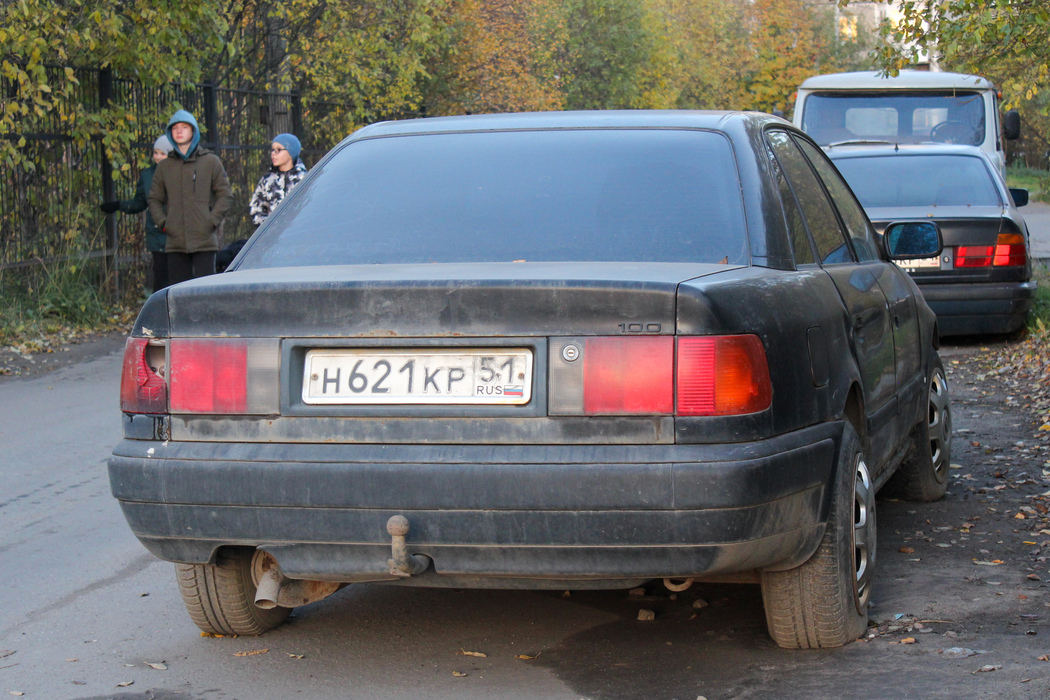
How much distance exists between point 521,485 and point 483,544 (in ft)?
0.62

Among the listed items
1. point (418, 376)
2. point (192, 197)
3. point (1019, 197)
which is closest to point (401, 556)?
point (418, 376)

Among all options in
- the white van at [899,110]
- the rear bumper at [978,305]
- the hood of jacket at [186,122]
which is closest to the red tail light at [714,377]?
the rear bumper at [978,305]

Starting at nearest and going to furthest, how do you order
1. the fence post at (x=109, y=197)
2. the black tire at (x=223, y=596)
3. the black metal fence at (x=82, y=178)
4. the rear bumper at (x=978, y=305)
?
the black tire at (x=223, y=596), the rear bumper at (x=978, y=305), the black metal fence at (x=82, y=178), the fence post at (x=109, y=197)

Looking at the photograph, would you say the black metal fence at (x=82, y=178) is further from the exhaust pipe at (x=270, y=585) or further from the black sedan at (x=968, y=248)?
the exhaust pipe at (x=270, y=585)

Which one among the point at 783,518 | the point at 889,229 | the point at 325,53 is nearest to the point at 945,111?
the point at 325,53

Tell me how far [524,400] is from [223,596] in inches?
51.5

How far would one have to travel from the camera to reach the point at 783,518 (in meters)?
3.43

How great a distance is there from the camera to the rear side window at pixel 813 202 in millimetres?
4387

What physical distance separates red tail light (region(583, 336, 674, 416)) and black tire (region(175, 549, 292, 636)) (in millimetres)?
1256

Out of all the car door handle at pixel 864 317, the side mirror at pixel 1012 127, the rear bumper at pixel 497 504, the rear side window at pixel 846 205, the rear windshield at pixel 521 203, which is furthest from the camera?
the side mirror at pixel 1012 127

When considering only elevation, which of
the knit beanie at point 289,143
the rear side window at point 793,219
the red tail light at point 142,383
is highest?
the knit beanie at point 289,143

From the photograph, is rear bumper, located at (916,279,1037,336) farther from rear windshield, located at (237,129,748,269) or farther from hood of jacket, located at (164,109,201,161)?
rear windshield, located at (237,129,748,269)

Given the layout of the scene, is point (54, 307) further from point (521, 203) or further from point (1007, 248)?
point (521, 203)

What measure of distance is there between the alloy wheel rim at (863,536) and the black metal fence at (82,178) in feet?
31.9
